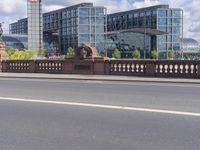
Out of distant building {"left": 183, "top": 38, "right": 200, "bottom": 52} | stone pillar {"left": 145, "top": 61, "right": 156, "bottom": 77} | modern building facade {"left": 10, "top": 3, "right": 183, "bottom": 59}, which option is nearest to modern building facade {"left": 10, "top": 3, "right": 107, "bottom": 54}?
modern building facade {"left": 10, "top": 3, "right": 183, "bottom": 59}

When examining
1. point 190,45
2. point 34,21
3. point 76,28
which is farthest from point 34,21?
point 190,45

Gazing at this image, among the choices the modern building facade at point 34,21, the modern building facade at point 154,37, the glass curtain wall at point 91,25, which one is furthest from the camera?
the modern building facade at point 154,37

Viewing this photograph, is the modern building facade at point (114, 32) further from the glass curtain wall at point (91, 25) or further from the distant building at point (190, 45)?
the distant building at point (190, 45)

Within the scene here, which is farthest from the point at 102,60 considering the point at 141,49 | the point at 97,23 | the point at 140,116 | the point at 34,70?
the point at 141,49

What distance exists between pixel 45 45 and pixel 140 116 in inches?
5730

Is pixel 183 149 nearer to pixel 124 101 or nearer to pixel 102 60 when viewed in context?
pixel 124 101

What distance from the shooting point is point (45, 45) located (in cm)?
15488

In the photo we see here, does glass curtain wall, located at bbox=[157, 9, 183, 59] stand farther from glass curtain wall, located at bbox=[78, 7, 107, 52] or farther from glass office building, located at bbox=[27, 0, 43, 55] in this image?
glass office building, located at bbox=[27, 0, 43, 55]

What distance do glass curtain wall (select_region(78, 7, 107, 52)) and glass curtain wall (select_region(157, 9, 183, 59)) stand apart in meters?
18.9

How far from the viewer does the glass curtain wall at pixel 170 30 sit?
148m

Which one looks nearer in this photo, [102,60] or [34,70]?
[102,60]

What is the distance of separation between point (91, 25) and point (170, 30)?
26.9 meters

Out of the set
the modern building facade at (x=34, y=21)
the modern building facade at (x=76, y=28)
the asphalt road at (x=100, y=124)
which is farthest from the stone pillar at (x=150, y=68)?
the modern building facade at (x=76, y=28)

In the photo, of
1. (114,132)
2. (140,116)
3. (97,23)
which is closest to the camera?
(114,132)
